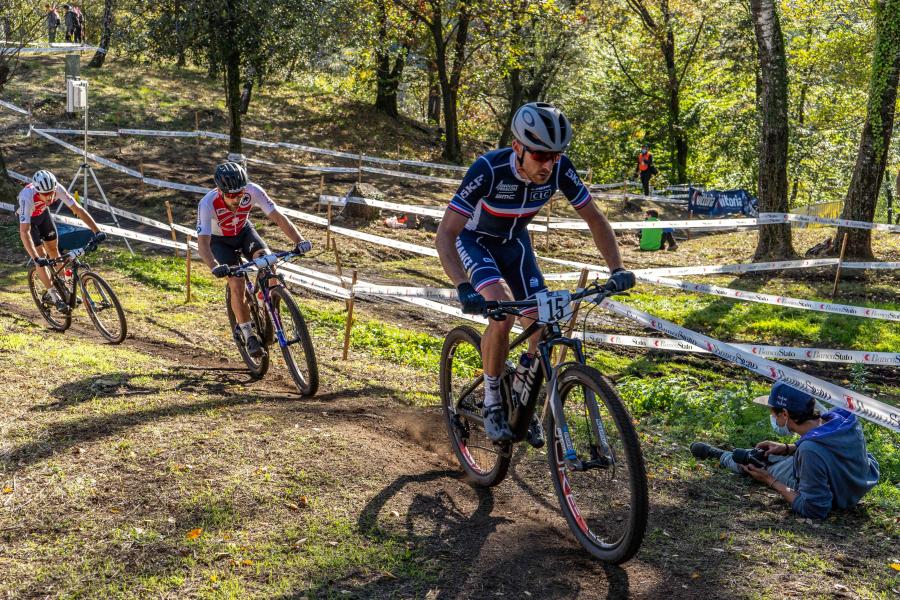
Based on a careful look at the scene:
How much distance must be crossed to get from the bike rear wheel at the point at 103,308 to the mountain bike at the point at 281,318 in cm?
271

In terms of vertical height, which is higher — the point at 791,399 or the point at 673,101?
the point at 673,101

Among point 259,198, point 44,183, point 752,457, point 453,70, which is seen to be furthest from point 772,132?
point 453,70

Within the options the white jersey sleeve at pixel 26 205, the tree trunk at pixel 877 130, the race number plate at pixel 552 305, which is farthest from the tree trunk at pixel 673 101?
the race number plate at pixel 552 305

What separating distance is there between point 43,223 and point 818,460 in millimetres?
10078

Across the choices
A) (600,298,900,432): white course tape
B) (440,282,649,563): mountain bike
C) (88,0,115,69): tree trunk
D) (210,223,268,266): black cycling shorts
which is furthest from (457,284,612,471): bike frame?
(88,0,115,69): tree trunk

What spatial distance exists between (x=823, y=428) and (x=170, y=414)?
5.29 meters

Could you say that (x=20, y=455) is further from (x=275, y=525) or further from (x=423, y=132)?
(x=423, y=132)

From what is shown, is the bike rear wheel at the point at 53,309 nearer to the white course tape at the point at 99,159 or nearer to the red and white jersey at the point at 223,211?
the red and white jersey at the point at 223,211

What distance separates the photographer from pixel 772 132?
1667cm

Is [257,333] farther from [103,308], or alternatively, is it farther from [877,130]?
[877,130]

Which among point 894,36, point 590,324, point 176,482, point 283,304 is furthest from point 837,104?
point 176,482

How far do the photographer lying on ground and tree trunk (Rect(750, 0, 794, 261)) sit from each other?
39.3 feet

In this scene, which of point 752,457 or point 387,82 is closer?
point 752,457

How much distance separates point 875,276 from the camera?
1623 cm
